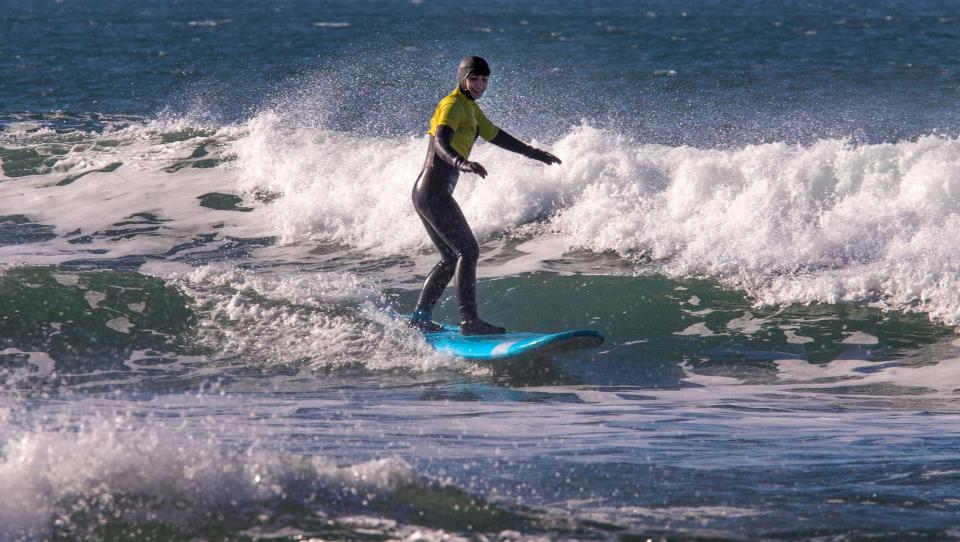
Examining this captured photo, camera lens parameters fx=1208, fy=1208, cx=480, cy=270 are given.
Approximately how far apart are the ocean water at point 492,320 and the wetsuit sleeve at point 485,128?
148 centimetres

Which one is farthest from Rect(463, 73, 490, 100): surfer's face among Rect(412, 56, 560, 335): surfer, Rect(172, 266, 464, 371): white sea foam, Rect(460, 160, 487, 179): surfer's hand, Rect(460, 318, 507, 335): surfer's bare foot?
Rect(172, 266, 464, 371): white sea foam

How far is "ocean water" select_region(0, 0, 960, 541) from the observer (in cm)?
408

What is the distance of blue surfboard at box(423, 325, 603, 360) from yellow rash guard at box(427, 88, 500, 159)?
125 centimetres

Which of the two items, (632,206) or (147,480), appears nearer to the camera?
(147,480)

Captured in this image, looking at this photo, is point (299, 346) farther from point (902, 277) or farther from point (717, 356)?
point (902, 277)

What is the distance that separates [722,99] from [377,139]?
13.1m

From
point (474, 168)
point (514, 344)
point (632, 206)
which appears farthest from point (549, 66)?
point (474, 168)

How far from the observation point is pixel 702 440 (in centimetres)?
553

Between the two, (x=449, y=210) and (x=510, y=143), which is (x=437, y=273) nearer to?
(x=449, y=210)

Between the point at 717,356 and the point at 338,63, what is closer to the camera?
the point at 717,356

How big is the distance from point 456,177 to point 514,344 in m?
1.12

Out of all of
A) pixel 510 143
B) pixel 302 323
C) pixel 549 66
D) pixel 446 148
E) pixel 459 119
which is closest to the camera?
pixel 446 148

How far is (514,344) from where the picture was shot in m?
7.66

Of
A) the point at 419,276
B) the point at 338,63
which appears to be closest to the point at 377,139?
the point at 419,276
